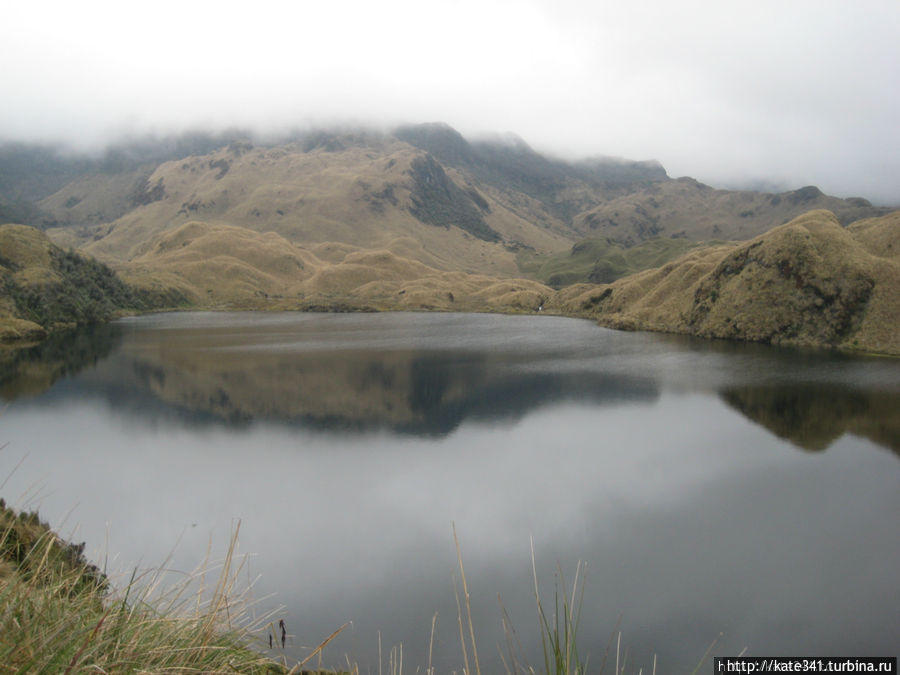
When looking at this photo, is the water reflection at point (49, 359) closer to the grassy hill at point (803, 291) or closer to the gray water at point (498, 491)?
the gray water at point (498, 491)

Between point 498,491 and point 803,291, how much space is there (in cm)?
7629

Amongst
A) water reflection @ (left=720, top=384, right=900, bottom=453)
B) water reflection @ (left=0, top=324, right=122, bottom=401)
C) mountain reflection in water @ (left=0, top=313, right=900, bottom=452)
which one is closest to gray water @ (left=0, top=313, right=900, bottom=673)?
water reflection @ (left=720, top=384, right=900, bottom=453)

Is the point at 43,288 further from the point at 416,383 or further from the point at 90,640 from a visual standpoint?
the point at 90,640

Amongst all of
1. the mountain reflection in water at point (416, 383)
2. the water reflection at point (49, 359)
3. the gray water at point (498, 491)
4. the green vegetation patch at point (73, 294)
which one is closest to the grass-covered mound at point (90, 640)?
the gray water at point (498, 491)

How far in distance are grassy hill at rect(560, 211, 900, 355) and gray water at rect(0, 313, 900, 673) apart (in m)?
15.8

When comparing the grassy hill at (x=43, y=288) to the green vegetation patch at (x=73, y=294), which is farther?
the green vegetation patch at (x=73, y=294)

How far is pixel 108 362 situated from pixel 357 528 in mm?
59820

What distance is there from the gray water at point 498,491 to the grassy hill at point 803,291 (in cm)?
1575

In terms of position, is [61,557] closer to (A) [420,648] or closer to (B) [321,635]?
(B) [321,635]

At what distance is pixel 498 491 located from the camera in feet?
92.0

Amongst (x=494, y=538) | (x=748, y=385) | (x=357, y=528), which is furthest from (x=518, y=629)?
(x=748, y=385)

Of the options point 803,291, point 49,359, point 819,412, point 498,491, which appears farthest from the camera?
point 803,291

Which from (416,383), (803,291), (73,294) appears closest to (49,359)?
(416,383)

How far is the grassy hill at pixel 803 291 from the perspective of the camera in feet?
236
